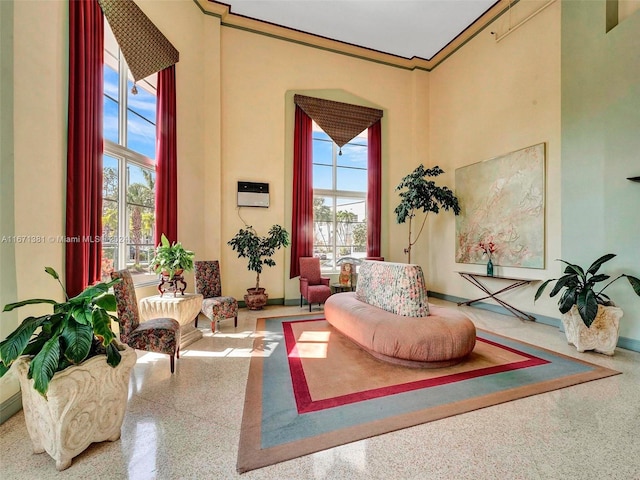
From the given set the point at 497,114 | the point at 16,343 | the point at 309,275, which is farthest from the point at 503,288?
the point at 16,343

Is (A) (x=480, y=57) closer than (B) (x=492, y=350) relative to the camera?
No

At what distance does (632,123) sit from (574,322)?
2448 mm

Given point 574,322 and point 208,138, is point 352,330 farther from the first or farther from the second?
point 208,138

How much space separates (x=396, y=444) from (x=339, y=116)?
5.94 meters

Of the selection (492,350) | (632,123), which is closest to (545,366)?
(492,350)

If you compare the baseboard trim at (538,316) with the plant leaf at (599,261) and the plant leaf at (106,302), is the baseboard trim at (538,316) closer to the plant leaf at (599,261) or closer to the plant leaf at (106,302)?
the plant leaf at (599,261)

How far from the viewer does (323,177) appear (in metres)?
6.43

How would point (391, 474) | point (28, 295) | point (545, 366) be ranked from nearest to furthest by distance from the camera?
point (391, 474) → point (28, 295) → point (545, 366)

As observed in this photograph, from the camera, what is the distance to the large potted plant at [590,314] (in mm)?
3084

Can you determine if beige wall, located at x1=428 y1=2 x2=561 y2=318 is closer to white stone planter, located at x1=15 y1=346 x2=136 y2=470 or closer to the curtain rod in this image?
the curtain rod

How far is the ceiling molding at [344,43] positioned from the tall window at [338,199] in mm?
1641

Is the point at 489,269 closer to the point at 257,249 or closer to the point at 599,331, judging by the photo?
the point at 599,331

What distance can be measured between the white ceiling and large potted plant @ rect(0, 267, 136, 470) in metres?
5.69

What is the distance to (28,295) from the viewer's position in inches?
86.3
